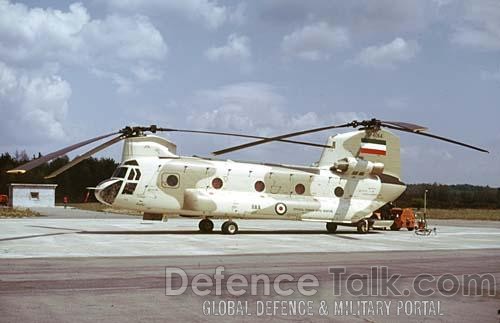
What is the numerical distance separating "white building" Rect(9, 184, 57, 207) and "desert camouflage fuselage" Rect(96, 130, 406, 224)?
51034mm

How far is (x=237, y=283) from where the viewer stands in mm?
11906

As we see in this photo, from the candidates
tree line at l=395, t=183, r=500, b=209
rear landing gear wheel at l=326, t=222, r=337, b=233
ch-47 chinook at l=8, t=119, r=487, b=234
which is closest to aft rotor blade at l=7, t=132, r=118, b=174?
ch-47 chinook at l=8, t=119, r=487, b=234

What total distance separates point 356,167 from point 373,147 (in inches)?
58.2

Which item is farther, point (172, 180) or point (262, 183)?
point (262, 183)

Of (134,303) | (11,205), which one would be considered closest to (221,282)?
(134,303)

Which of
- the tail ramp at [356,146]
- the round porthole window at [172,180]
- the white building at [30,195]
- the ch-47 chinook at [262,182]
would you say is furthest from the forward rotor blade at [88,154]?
the white building at [30,195]

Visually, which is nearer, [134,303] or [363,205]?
[134,303]

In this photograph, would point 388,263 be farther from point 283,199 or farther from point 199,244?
point 283,199

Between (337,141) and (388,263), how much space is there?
15.2m

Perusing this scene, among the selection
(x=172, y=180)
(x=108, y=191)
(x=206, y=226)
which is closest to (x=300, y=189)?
(x=206, y=226)

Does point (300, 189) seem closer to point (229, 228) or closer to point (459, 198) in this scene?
point (229, 228)

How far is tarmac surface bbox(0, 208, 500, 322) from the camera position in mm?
8953

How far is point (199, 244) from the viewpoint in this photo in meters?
21.4

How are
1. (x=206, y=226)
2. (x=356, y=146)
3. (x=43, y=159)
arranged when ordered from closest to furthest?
(x=43, y=159) < (x=206, y=226) < (x=356, y=146)
